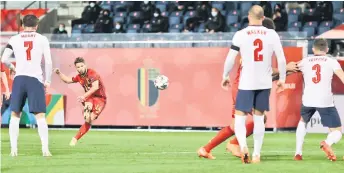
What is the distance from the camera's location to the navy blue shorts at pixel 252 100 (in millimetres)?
12172

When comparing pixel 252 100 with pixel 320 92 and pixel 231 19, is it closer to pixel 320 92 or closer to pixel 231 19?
pixel 320 92

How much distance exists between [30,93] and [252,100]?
360cm

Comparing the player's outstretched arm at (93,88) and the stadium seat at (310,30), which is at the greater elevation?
the stadium seat at (310,30)

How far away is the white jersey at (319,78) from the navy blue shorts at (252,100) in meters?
1.65

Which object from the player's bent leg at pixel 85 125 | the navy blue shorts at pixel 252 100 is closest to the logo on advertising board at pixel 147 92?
the player's bent leg at pixel 85 125

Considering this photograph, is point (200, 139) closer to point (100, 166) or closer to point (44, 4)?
point (100, 166)

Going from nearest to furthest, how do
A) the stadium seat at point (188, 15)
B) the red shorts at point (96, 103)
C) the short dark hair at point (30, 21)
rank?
the short dark hair at point (30, 21), the red shorts at point (96, 103), the stadium seat at point (188, 15)

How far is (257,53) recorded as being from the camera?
480 inches

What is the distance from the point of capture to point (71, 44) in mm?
25750

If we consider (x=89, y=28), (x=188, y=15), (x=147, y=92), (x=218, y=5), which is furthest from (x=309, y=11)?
(x=89, y=28)

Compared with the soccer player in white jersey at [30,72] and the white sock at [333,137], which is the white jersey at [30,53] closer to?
the soccer player in white jersey at [30,72]

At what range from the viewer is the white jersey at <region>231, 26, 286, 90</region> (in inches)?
479

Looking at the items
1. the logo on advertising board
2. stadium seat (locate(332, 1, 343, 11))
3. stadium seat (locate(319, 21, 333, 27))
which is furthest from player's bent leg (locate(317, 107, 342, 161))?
stadium seat (locate(332, 1, 343, 11))

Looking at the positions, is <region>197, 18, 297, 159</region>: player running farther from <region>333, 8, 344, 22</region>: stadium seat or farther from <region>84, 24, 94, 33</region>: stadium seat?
<region>84, 24, 94, 33</region>: stadium seat
